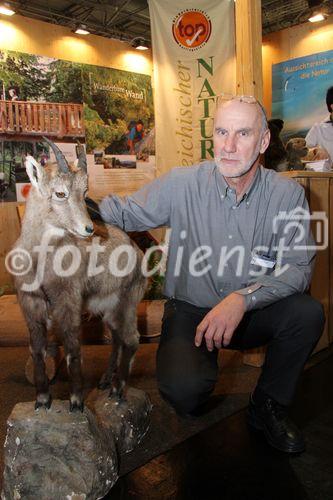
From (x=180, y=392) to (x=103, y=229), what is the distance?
A: 902 mm

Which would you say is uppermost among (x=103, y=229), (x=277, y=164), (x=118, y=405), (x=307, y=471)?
(x=277, y=164)

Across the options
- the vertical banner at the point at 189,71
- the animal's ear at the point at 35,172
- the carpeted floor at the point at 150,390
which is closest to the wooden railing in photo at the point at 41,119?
the vertical banner at the point at 189,71

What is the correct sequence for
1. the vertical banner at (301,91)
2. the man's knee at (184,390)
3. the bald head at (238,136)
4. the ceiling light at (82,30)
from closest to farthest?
the man's knee at (184,390)
the bald head at (238,136)
the ceiling light at (82,30)
the vertical banner at (301,91)

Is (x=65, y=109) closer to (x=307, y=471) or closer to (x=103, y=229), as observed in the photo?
(x=103, y=229)

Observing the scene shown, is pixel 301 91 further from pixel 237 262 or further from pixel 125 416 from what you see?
pixel 125 416

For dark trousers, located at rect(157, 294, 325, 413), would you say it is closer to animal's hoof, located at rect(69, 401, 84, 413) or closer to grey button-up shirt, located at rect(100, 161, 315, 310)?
grey button-up shirt, located at rect(100, 161, 315, 310)

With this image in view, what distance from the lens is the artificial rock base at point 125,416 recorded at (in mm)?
2361

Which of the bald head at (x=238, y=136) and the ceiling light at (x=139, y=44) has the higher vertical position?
the ceiling light at (x=139, y=44)

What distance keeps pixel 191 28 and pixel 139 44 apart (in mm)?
2646

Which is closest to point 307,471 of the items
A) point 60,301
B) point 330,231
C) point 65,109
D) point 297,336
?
point 297,336

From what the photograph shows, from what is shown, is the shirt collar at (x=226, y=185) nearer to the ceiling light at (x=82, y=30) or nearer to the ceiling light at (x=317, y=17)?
the ceiling light at (x=82, y=30)

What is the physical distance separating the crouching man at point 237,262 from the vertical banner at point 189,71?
182 cm

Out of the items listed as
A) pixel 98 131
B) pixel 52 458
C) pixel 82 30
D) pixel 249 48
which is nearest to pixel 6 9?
pixel 82 30

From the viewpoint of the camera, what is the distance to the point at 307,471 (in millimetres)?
2164
